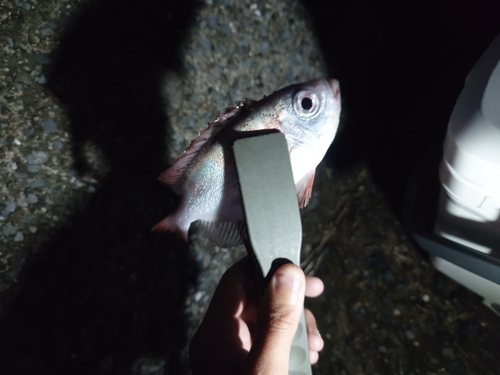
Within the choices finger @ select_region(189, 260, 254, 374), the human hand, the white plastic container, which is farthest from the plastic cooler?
finger @ select_region(189, 260, 254, 374)

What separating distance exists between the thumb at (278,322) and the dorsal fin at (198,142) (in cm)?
32

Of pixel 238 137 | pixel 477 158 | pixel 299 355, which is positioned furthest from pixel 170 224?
pixel 477 158

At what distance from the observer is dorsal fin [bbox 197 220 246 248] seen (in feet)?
2.83

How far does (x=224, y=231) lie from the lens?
88 centimetres

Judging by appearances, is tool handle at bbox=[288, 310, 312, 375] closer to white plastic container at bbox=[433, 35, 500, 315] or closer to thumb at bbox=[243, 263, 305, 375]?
thumb at bbox=[243, 263, 305, 375]

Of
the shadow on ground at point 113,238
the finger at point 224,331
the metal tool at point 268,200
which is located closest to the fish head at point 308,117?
the metal tool at point 268,200

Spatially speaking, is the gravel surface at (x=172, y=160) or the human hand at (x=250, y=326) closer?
the human hand at (x=250, y=326)

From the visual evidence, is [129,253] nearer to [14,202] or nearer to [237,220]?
[14,202]

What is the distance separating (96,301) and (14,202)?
343 millimetres

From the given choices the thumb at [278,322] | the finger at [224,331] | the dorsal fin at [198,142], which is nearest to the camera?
the thumb at [278,322]

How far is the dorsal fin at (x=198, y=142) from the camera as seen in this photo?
76 centimetres

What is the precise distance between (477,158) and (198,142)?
0.63 metres

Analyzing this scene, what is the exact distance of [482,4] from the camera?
1.61 metres

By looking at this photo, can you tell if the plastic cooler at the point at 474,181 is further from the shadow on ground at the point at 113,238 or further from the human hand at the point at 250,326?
the shadow on ground at the point at 113,238
